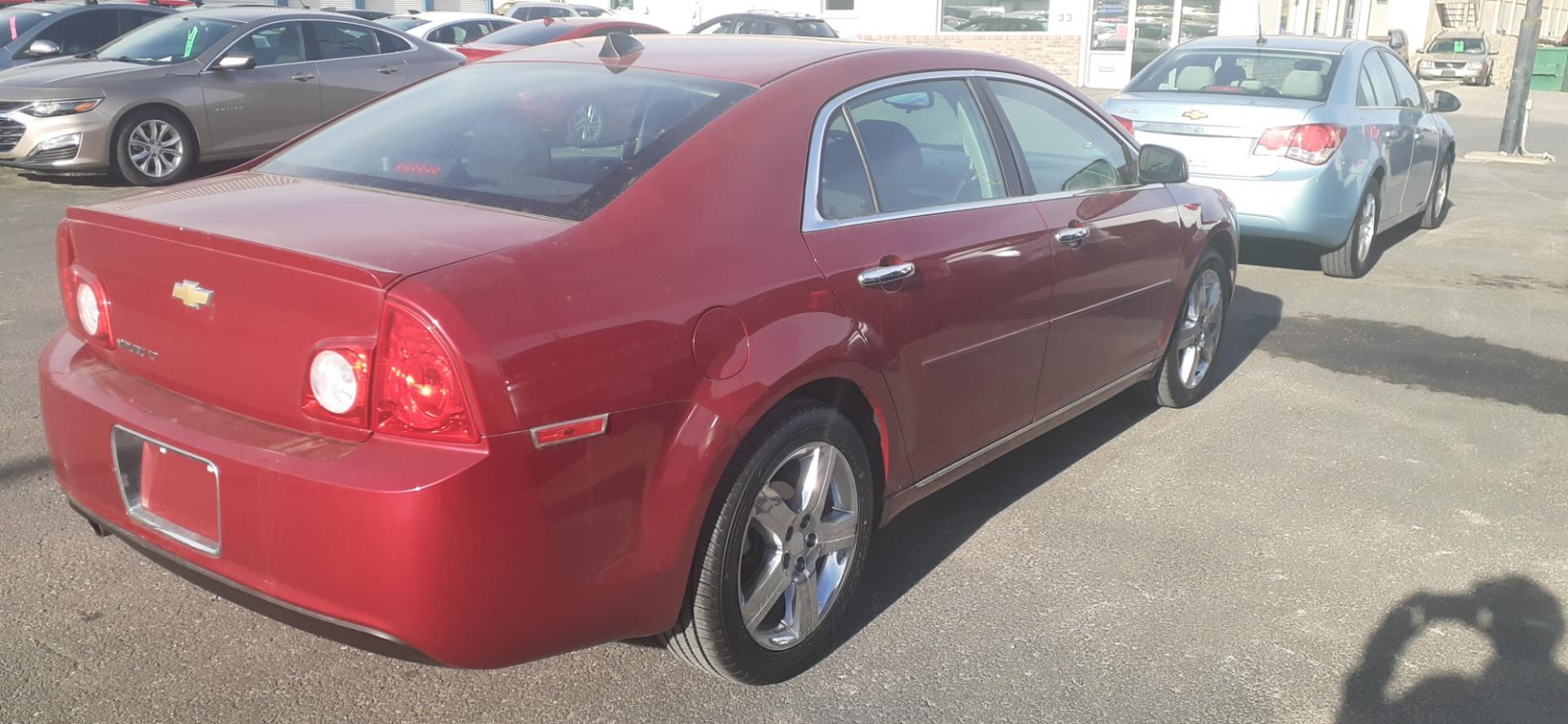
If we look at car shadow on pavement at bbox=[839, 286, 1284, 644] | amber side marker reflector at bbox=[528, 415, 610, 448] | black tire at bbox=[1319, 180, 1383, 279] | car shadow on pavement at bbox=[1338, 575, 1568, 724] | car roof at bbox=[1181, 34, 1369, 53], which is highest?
car roof at bbox=[1181, 34, 1369, 53]

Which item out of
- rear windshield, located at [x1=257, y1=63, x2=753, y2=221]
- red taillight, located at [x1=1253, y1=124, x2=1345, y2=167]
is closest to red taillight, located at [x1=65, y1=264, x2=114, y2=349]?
rear windshield, located at [x1=257, y1=63, x2=753, y2=221]

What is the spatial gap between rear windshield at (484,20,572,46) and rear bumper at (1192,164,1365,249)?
8296mm

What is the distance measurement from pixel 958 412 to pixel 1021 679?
817 mm

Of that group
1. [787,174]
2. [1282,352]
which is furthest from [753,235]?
[1282,352]

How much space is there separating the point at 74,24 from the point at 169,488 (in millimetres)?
13565

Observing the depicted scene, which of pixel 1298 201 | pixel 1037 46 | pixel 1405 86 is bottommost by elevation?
pixel 1298 201

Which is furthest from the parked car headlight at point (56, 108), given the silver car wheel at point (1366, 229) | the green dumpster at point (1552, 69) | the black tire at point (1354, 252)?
the green dumpster at point (1552, 69)

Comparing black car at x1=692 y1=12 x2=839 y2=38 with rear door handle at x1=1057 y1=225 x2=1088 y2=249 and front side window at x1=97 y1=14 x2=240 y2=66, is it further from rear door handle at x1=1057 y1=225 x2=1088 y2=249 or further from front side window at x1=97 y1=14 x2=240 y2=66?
rear door handle at x1=1057 y1=225 x2=1088 y2=249

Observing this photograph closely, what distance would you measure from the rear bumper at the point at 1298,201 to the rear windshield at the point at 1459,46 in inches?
1380

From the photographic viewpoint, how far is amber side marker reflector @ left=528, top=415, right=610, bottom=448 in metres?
2.51

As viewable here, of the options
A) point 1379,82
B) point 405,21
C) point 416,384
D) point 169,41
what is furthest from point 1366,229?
point 405,21

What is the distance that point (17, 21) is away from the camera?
572 inches

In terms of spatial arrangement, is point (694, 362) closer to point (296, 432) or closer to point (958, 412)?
point (296, 432)

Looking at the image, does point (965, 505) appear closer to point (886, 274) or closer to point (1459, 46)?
point (886, 274)
